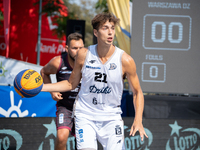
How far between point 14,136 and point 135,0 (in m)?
4.09

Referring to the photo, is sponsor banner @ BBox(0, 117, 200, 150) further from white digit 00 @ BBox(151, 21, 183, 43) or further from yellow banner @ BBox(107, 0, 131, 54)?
yellow banner @ BBox(107, 0, 131, 54)

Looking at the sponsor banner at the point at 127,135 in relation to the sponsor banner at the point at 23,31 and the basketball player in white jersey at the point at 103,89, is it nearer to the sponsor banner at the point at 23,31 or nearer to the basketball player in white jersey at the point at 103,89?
the basketball player in white jersey at the point at 103,89

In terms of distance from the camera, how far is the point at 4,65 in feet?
24.8

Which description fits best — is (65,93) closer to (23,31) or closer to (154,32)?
(154,32)

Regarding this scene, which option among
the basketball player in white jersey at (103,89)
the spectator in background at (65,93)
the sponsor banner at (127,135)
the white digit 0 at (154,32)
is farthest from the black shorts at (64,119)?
the white digit 0 at (154,32)

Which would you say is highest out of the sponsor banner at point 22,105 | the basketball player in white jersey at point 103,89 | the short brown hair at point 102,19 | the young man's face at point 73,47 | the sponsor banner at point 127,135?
the short brown hair at point 102,19

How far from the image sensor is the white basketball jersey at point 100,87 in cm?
332

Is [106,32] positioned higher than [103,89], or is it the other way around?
[106,32]

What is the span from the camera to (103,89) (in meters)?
3.34

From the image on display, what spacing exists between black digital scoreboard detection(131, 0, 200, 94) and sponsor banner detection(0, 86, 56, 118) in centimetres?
238

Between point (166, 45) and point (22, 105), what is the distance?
3695 mm

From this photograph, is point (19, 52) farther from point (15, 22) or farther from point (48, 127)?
point (48, 127)

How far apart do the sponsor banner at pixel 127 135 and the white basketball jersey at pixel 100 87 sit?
2.24 meters

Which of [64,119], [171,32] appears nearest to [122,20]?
[171,32]
